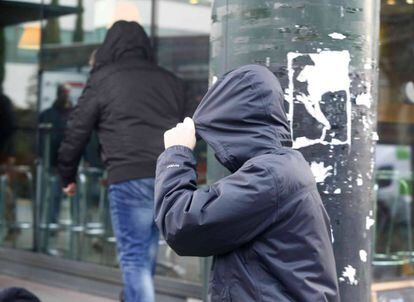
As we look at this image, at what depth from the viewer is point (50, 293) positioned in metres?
5.92

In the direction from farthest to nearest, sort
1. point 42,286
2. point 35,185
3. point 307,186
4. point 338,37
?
point 35,185
point 42,286
point 338,37
point 307,186

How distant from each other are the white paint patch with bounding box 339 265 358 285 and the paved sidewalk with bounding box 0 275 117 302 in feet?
11.3

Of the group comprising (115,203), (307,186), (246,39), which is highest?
(246,39)

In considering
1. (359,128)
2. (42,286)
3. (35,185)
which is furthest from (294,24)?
(35,185)

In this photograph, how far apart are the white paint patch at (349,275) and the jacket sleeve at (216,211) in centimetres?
53

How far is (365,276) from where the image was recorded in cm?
260

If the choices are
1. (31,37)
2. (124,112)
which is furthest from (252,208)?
(31,37)

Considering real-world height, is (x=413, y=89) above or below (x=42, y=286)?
above

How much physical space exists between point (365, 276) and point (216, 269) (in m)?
0.62

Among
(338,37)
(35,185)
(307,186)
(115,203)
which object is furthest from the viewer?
(35,185)

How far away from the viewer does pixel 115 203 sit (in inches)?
176

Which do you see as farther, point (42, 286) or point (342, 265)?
point (42, 286)

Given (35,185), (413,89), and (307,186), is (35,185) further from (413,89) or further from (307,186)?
(307,186)

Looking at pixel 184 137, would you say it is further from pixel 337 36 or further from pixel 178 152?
pixel 337 36
